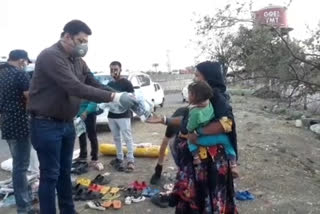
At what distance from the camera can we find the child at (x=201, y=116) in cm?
337

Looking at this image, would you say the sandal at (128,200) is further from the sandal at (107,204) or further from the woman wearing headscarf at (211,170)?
the woman wearing headscarf at (211,170)

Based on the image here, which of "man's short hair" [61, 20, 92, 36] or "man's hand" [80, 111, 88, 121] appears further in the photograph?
"man's hand" [80, 111, 88, 121]

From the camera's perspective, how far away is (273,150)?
8.46 meters

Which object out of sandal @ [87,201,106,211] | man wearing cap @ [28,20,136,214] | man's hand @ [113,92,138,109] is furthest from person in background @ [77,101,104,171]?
man's hand @ [113,92,138,109]

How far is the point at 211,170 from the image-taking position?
3.45 m

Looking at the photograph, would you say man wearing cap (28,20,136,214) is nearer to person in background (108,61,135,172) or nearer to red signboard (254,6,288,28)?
person in background (108,61,135,172)

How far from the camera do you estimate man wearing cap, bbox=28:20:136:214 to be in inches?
129

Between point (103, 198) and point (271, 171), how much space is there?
311cm

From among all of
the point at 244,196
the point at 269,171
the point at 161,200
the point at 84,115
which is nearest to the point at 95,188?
the point at 161,200

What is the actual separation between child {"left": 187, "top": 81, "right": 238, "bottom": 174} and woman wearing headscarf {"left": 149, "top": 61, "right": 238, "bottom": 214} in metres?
0.04

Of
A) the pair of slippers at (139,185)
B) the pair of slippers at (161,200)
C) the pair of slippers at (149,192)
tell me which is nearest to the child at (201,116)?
the pair of slippers at (161,200)

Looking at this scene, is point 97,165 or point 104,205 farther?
point 97,165

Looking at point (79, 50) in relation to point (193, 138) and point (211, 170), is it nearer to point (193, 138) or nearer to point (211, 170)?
Answer: point (193, 138)

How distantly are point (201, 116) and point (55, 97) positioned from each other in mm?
1305
